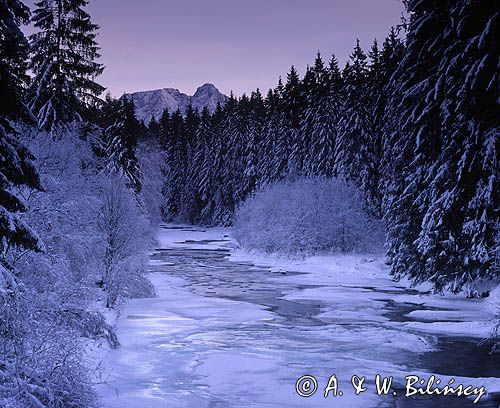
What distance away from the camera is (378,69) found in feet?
159

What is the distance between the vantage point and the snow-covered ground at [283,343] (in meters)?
10.2

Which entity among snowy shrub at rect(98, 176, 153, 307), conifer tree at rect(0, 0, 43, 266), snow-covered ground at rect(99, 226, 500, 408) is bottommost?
snow-covered ground at rect(99, 226, 500, 408)

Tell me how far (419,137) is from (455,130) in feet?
6.86

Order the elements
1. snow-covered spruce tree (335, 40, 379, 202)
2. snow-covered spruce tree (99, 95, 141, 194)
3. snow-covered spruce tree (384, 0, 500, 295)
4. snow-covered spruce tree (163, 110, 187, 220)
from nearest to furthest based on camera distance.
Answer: snow-covered spruce tree (384, 0, 500, 295)
snow-covered spruce tree (99, 95, 141, 194)
snow-covered spruce tree (335, 40, 379, 202)
snow-covered spruce tree (163, 110, 187, 220)

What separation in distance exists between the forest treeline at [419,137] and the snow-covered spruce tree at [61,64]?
1399cm

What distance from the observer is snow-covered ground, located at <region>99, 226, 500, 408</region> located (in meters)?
10.2

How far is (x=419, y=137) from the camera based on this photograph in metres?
18.0

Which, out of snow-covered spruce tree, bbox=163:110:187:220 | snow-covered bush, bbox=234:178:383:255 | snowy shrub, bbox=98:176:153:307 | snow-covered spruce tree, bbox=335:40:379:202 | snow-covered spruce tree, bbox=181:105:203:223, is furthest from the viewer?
snow-covered spruce tree, bbox=163:110:187:220

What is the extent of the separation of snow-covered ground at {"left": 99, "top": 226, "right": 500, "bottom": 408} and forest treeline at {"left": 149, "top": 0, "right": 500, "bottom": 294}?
257 centimetres

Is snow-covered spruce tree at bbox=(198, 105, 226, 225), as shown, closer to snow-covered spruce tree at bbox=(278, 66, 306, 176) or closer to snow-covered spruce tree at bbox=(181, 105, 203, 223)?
snow-covered spruce tree at bbox=(181, 105, 203, 223)

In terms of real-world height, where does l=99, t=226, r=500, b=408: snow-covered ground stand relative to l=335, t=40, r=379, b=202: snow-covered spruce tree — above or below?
below

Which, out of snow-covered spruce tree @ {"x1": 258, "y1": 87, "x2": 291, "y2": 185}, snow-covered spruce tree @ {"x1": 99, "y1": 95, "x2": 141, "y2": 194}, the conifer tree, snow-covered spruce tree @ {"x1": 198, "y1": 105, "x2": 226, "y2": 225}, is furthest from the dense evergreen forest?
snow-covered spruce tree @ {"x1": 198, "y1": 105, "x2": 226, "y2": 225}

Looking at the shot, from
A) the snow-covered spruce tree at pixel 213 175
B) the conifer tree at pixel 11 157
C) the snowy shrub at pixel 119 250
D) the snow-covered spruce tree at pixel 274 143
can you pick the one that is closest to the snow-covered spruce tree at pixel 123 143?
the snowy shrub at pixel 119 250

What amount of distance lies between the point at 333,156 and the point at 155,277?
2720 centimetres
